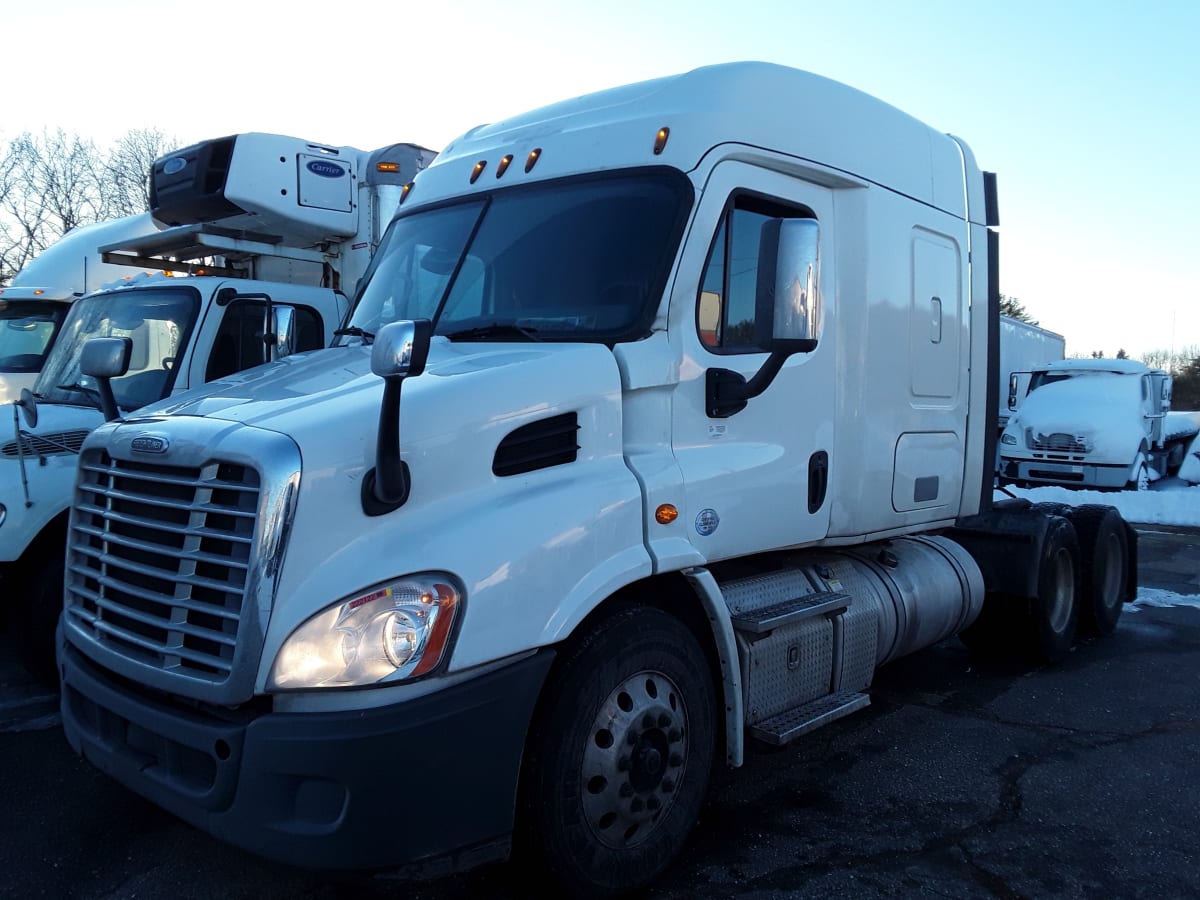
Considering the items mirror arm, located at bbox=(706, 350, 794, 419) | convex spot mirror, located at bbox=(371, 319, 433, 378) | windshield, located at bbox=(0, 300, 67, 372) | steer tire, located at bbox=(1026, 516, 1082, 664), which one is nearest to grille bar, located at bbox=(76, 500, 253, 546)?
convex spot mirror, located at bbox=(371, 319, 433, 378)

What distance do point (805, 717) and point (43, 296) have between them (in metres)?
9.45

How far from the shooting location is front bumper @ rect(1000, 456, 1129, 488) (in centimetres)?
1698

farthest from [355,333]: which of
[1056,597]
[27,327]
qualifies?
[27,327]

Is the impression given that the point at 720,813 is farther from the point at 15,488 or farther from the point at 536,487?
the point at 15,488

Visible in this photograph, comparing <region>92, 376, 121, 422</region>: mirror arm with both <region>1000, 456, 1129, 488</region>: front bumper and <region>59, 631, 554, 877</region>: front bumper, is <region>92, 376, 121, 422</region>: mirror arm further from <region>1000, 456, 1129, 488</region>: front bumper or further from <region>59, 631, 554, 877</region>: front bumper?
<region>1000, 456, 1129, 488</region>: front bumper

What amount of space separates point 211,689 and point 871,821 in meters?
2.88

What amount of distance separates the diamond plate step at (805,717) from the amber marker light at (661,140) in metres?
2.47

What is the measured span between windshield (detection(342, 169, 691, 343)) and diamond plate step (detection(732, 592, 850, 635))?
1311mm

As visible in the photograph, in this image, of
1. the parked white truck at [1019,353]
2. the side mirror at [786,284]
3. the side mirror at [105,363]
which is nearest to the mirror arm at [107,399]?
the side mirror at [105,363]

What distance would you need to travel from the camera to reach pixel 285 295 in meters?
7.08

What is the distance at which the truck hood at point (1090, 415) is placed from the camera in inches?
671

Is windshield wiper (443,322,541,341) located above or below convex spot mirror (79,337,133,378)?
above

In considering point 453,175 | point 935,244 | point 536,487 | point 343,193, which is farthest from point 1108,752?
point 343,193

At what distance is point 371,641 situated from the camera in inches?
111
